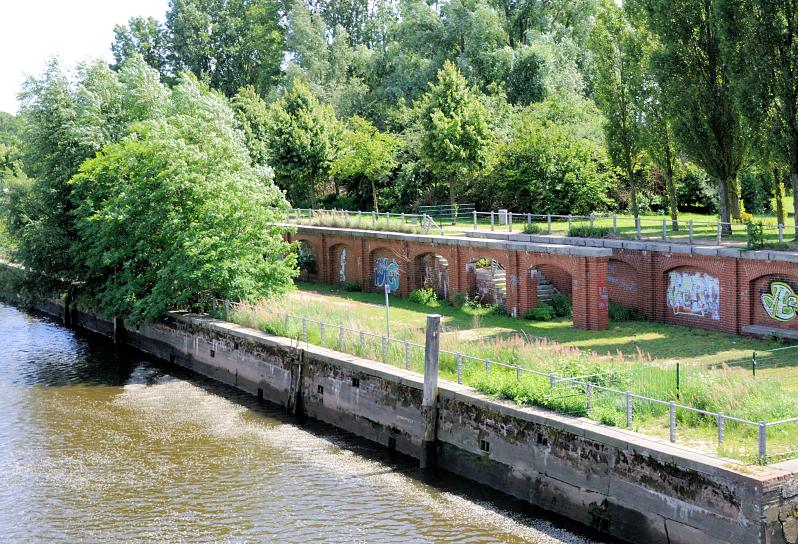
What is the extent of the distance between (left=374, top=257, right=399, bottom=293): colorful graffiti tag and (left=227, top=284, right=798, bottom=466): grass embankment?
17.9 ft

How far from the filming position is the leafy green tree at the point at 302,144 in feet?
187

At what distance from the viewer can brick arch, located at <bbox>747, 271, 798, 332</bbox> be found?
2672 cm

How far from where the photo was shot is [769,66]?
2930 cm

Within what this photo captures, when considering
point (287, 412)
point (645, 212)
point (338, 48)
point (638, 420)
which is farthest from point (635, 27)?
point (338, 48)

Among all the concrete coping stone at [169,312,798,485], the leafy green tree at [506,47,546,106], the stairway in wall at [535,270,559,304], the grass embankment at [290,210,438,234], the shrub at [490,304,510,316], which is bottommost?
the concrete coping stone at [169,312,798,485]

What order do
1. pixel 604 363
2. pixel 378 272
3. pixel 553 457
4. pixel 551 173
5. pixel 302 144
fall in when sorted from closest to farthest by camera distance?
1. pixel 553 457
2. pixel 604 363
3. pixel 378 272
4. pixel 551 173
5. pixel 302 144

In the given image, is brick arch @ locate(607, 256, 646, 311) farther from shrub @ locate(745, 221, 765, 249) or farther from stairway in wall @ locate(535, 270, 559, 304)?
shrub @ locate(745, 221, 765, 249)

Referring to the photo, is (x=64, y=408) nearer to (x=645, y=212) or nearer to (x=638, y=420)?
(x=638, y=420)

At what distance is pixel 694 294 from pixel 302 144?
3215 cm

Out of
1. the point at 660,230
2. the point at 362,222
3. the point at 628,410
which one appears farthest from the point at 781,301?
the point at 362,222

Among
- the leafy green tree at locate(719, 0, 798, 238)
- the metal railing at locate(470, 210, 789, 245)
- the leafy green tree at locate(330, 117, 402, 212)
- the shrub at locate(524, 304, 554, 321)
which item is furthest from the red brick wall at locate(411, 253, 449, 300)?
the leafy green tree at locate(330, 117, 402, 212)

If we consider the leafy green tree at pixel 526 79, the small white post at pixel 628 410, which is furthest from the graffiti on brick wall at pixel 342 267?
the small white post at pixel 628 410

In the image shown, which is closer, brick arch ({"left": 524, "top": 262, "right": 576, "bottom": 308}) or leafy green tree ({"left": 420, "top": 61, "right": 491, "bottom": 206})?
brick arch ({"left": 524, "top": 262, "right": 576, "bottom": 308})

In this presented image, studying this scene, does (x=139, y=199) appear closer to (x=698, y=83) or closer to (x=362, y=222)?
(x=362, y=222)
